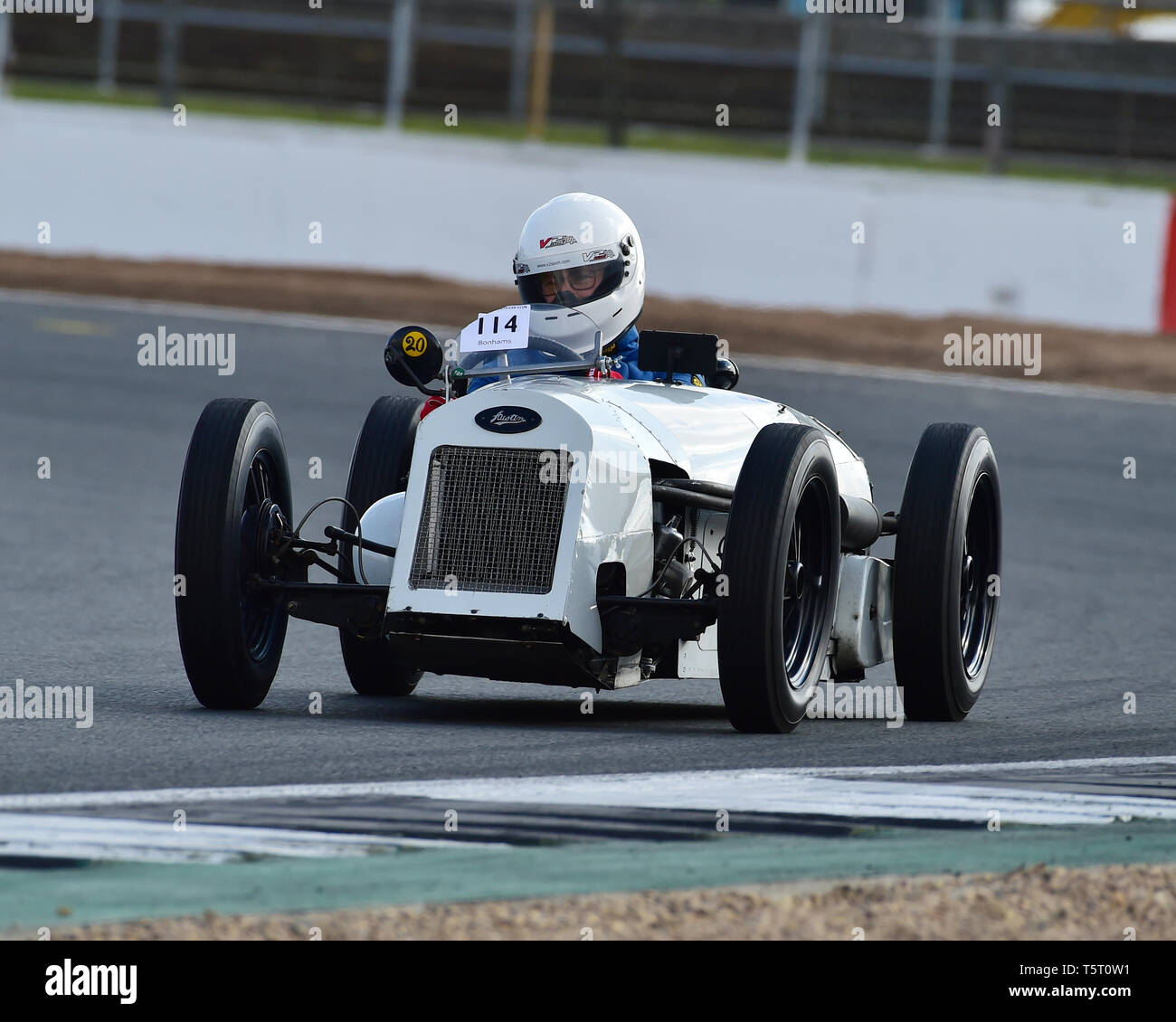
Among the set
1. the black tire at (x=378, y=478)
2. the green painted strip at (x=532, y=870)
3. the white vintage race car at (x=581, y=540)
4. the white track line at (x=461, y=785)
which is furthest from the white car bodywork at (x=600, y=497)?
the green painted strip at (x=532, y=870)

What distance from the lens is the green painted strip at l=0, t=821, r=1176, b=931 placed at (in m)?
4.56

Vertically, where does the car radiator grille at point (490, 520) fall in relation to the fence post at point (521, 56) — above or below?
below

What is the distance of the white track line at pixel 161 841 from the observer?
4859 millimetres

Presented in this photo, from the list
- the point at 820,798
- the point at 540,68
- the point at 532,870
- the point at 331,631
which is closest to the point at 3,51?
the point at 540,68

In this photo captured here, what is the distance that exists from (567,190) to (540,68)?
417cm

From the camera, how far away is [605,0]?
2247cm

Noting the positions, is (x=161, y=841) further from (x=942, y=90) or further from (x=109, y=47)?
(x=109, y=47)

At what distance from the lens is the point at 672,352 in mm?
7418

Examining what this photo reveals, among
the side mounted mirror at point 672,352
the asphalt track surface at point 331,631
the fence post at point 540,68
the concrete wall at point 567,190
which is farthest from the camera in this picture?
the fence post at point 540,68

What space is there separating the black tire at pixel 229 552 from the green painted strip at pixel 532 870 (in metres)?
2.10

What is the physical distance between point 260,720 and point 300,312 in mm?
13073

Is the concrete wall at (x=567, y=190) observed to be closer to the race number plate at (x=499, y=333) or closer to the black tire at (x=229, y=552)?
the race number plate at (x=499, y=333)
